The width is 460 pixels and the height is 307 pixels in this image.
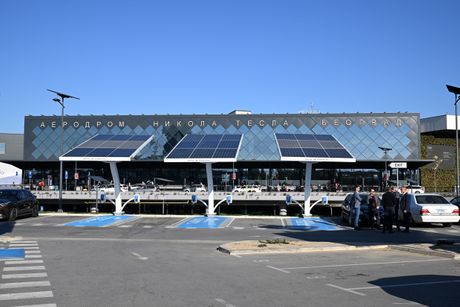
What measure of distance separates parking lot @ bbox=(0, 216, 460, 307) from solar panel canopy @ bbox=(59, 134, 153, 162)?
39.2ft

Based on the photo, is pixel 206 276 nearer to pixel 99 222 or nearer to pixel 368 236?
pixel 368 236

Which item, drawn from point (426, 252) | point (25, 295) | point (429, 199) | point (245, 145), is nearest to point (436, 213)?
point (429, 199)

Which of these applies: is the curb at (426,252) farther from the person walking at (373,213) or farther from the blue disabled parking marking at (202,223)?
the blue disabled parking marking at (202,223)

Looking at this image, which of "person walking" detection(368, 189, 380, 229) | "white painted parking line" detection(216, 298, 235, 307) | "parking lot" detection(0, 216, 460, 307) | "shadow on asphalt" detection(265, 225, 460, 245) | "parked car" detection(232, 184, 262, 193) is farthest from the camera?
"parked car" detection(232, 184, 262, 193)

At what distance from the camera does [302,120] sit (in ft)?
230

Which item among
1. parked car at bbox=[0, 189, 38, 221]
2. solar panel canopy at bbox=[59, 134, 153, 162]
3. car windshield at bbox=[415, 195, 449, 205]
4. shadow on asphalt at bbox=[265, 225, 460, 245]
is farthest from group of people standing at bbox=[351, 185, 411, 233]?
parked car at bbox=[0, 189, 38, 221]

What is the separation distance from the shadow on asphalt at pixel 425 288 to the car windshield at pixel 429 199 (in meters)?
13.7

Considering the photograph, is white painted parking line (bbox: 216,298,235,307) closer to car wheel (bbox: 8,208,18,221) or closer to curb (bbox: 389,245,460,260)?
curb (bbox: 389,245,460,260)

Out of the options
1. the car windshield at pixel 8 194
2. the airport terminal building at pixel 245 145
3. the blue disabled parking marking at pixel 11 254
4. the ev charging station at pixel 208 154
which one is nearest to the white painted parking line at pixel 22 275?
the blue disabled parking marking at pixel 11 254

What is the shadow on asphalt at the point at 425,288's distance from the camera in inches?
305

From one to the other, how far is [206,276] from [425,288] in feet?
13.2

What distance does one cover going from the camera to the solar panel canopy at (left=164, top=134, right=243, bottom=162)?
29.0m

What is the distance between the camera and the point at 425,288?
8.75 metres

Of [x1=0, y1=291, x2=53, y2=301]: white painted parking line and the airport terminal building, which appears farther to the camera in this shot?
the airport terminal building
